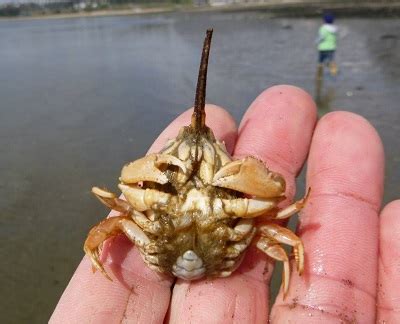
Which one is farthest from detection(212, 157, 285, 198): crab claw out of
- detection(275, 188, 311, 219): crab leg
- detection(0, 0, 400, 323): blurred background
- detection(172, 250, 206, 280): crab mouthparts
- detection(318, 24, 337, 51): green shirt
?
detection(318, 24, 337, 51): green shirt

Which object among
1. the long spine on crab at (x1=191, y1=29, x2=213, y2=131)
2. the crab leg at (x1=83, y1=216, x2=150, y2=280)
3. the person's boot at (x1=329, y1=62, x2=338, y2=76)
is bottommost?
the person's boot at (x1=329, y1=62, x2=338, y2=76)

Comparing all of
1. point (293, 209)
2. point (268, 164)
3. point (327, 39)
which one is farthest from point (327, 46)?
point (293, 209)

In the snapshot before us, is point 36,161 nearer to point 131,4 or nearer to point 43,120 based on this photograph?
point 43,120

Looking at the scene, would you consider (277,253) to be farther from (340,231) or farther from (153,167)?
(153,167)

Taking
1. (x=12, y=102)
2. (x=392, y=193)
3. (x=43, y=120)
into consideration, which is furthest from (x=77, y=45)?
(x=392, y=193)

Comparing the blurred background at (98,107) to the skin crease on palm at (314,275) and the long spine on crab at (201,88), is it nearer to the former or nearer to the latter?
the skin crease on palm at (314,275)

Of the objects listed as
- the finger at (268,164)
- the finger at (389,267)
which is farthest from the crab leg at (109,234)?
the finger at (389,267)

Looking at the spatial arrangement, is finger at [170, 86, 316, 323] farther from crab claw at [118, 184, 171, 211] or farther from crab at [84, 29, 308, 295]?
crab claw at [118, 184, 171, 211]
